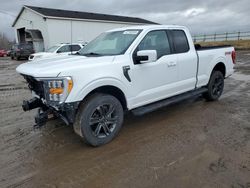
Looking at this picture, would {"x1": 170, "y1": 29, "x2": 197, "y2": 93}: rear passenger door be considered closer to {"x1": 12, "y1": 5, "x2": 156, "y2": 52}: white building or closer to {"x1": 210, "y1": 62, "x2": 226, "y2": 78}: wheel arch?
Result: {"x1": 210, "y1": 62, "x2": 226, "y2": 78}: wheel arch

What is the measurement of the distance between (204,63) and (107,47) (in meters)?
2.47

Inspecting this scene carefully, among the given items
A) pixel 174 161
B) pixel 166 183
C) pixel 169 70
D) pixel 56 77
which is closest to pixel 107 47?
pixel 169 70

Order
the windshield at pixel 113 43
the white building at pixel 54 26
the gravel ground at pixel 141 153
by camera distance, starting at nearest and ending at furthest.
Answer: the gravel ground at pixel 141 153 < the windshield at pixel 113 43 < the white building at pixel 54 26

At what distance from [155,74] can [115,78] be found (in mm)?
960

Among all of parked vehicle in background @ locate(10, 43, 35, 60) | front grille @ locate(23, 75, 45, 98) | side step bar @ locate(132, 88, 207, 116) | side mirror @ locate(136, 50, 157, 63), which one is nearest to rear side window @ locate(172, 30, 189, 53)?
side step bar @ locate(132, 88, 207, 116)

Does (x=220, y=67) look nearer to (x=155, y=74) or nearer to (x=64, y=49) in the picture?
(x=155, y=74)

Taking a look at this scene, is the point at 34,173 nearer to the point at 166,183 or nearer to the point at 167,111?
the point at 166,183

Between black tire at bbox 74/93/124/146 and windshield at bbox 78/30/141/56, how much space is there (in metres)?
0.93

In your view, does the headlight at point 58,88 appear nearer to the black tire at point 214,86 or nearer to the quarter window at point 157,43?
the quarter window at point 157,43

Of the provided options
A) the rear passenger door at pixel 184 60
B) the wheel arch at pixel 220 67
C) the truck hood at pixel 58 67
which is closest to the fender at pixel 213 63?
the wheel arch at pixel 220 67

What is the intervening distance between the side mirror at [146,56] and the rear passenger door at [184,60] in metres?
1.13

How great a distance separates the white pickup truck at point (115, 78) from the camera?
10.7 feet

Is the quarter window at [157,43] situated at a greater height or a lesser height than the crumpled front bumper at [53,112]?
greater

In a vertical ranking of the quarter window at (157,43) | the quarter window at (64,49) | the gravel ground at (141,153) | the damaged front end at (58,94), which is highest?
the quarter window at (64,49)
